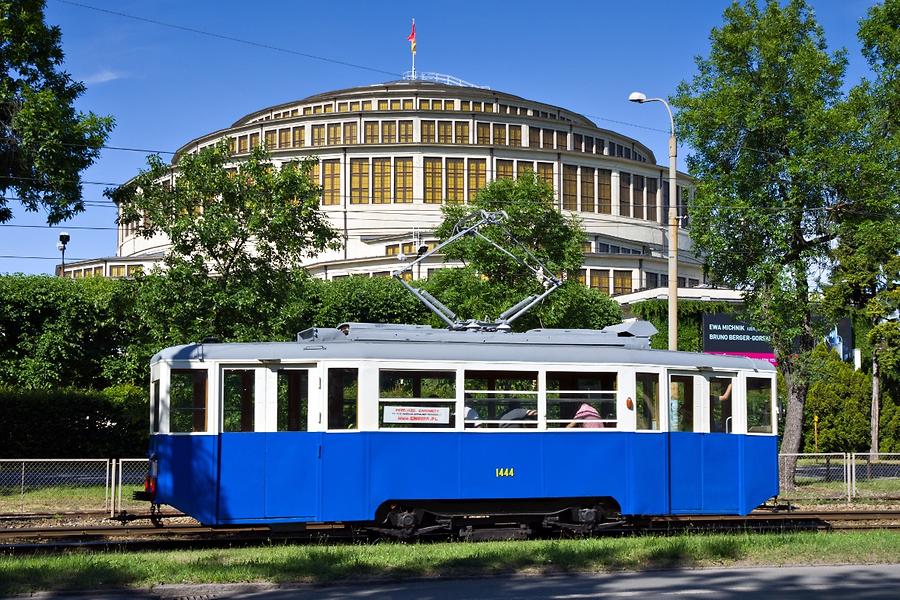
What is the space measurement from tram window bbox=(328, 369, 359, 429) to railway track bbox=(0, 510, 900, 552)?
1826 millimetres

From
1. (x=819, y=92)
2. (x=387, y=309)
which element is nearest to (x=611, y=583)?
(x=819, y=92)

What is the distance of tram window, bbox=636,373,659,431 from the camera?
54.3 feet

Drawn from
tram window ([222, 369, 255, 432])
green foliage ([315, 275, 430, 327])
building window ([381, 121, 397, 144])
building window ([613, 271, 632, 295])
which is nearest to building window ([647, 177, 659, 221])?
building window ([613, 271, 632, 295])

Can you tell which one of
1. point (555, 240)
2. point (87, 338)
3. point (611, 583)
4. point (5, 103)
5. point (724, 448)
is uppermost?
point (5, 103)

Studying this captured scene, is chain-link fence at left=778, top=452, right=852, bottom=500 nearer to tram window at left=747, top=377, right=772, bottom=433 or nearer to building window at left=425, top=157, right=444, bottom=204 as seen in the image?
tram window at left=747, top=377, right=772, bottom=433

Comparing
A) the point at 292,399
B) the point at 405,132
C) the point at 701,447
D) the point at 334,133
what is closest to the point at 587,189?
the point at 405,132

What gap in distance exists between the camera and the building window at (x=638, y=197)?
81.5m

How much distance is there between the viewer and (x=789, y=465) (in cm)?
2488

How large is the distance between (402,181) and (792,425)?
51556 millimetres

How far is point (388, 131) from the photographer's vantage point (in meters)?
79.0

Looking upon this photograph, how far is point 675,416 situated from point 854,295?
26154 mm

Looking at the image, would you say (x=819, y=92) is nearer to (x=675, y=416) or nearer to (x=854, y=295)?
(x=675, y=416)

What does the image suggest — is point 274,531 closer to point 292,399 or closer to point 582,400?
point 292,399

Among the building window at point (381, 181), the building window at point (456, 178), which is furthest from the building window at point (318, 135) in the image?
the building window at point (456, 178)
